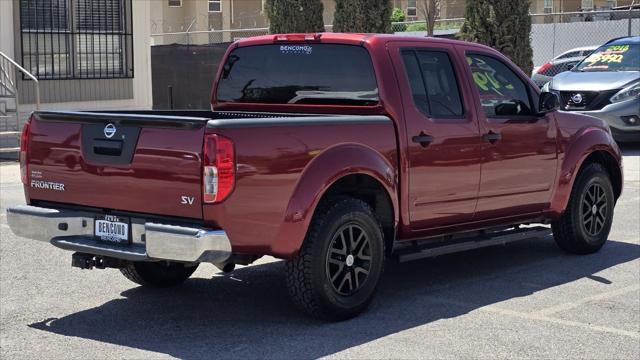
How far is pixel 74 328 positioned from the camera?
20.8 ft

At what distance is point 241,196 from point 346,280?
3.61 feet

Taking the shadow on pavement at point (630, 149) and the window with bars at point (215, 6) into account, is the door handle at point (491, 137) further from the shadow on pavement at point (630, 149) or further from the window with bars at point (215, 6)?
the window with bars at point (215, 6)

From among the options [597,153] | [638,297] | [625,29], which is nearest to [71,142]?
[638,297]

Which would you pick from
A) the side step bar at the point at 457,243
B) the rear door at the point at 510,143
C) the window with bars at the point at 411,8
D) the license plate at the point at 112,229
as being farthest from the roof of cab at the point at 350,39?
the window with bars at the point at 411,8

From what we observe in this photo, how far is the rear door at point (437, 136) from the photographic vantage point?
7.04 m

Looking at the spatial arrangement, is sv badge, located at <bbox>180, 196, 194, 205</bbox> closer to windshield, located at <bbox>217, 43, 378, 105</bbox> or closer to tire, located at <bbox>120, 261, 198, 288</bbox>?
tire, located at <bbox>120, 261, 198, 288</bbox>

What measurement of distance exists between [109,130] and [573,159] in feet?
13.9

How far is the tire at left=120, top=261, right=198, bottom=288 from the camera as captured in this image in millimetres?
7289

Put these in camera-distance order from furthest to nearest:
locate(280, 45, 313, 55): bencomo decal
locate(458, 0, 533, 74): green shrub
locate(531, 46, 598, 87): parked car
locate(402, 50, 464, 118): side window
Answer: locate(531, 46, 598, 87): parked car < locate(458, 0, 533, 74): green shrub < locate(280, 45, 313, 55): bencomo decal < locate(402, 50, 464, 118): side window

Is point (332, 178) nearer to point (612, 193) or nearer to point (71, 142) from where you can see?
point (71, 142)

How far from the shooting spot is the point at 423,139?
7043 millimetres

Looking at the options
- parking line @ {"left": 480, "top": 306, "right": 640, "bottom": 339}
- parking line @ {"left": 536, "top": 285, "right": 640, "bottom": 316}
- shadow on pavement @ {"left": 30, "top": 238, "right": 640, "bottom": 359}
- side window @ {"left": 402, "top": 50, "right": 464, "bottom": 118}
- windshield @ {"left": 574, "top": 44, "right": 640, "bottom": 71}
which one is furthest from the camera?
windshield @ {"left": 574, "top": 44, "right": 640, "bottom": 71}

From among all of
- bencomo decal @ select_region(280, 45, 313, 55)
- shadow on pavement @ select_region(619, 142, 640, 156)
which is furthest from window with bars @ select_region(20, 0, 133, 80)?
bencomo decal @ select_region(280, 45, 313, 55)

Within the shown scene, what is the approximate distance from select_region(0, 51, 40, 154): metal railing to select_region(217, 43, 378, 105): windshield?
10.8m
